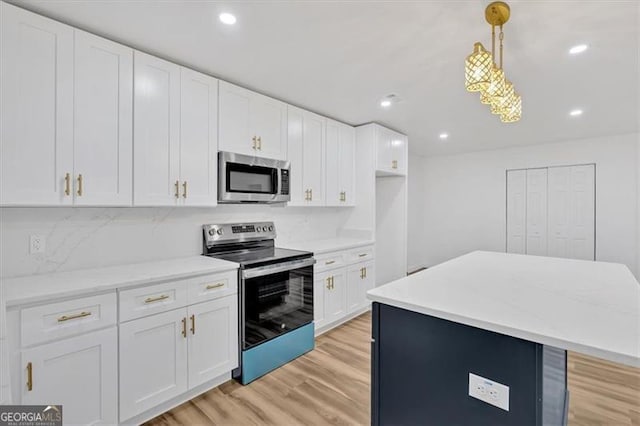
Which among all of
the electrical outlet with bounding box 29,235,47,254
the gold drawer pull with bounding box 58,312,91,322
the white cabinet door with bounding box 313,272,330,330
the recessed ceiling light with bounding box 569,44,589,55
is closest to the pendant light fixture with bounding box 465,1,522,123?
the recessed ceiling light with bounding box 569,44,589,55

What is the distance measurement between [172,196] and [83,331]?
1.02 m

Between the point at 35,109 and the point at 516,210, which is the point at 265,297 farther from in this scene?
the point at 516,210

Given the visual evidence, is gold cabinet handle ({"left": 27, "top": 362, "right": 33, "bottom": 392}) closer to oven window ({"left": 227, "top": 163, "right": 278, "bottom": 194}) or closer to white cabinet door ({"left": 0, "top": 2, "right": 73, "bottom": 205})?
white cabinet door ({"left": 0, "top": 2, "right": 73, "bottom": 205})

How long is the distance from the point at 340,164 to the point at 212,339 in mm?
2475

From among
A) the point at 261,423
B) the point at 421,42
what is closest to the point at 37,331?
the point at 261,423

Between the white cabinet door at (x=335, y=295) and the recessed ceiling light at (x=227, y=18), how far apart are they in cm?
235

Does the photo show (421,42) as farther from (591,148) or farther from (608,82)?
Answer: (591,148)

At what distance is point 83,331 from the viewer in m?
1.64

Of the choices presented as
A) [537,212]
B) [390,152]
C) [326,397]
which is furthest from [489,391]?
[537,212]

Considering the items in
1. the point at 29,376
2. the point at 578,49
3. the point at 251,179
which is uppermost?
the point at 578,49

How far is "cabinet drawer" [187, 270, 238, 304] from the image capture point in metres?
2.09

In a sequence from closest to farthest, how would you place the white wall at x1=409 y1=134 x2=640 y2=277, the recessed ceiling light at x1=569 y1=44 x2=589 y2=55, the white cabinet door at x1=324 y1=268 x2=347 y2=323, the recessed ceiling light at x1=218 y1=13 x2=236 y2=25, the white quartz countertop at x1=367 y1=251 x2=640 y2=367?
the white quartz countertop at x1=367 y1=251 x2=640 y2=367 < the recessed ceiling light at x1=218 y1=13 x2=236 y2=25 < the recessed ceiling light at x1=569 y1=44 x2=589 y2=55 < the white cabinet door at x1=324 y1=268 x2=347 y2=323 < the white wall at x1=409 y1=134 x2=640 y2=277

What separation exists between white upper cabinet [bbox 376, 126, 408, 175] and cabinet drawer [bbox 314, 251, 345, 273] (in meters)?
Result: 1.32

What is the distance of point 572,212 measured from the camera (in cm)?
492
